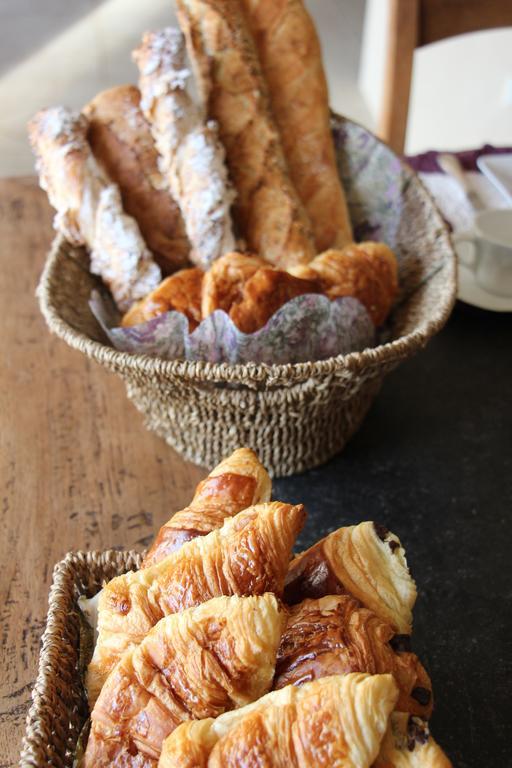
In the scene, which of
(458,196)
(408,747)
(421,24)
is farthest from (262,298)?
(421,24)

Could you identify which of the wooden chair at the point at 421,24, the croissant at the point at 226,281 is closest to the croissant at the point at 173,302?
the croissant at the point at 226,281

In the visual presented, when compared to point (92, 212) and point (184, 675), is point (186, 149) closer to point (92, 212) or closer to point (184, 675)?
point (92, 212)

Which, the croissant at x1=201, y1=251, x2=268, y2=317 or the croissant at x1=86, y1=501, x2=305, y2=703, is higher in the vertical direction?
the croissant at x1=201, y1=251, x2=268, y2=317

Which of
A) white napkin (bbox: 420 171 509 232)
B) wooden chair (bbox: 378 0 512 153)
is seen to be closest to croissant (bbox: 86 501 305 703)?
white napkin (bbox: 420 171 509 232)

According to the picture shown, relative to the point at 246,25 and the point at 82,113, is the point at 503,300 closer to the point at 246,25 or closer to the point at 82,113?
the point at 246,25

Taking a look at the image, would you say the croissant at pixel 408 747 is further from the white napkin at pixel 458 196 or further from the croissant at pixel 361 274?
the white napkin at pixel 458 196

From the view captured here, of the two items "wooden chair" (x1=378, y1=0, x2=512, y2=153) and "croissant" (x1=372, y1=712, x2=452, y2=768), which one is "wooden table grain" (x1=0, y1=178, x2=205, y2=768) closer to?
"croissant" (x1=372, y1=712, x2=452, y2=768)
